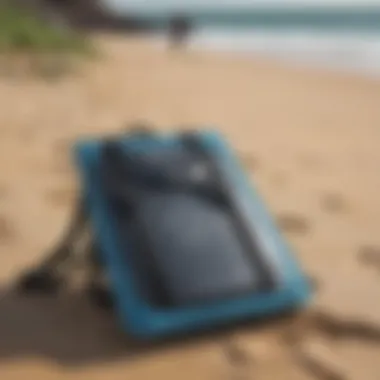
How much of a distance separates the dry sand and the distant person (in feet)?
7.49

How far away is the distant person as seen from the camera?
749 centimetres

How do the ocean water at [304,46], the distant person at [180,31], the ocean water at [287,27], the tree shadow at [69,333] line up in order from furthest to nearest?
1. the distant person at [180,31]
2. the ocean water at [287,27]
3. the ocean water at [304,46]
4. the tree shadow at [69,333]

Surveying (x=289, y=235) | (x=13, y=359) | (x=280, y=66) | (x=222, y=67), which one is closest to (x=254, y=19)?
(x=280, y=66)

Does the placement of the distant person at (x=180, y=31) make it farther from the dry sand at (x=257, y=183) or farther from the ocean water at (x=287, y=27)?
the dry sand at (x=257, y=183)

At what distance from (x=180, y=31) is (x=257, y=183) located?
508 cm

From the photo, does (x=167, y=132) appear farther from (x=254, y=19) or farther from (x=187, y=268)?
(x=254, y=19)

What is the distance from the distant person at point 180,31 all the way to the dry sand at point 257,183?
89.8 inches

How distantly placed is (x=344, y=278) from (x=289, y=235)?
11.2 inches

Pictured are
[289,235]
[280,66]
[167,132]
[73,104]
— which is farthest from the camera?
[280,66]

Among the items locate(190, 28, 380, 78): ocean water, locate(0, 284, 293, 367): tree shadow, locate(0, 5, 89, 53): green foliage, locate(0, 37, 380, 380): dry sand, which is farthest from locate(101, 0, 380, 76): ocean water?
locate(0, 284, 293, 367): tree shadow

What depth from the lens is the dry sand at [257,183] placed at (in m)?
1.64

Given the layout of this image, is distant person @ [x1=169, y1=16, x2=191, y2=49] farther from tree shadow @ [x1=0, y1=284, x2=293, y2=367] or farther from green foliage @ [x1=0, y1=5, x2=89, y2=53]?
tree shadow @ [x1=0, y1=284, x2=293, y2=367]

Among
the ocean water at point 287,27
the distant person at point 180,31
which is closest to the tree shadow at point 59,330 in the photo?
the ocean water at point 287,27

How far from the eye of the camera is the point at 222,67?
5.58 metres
